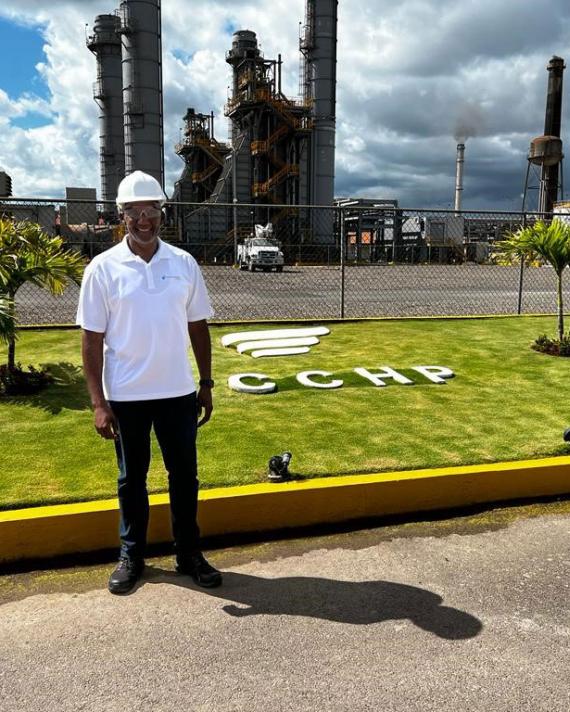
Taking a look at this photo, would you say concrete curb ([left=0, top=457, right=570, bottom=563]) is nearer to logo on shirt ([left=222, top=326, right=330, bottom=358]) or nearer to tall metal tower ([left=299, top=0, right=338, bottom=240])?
logo on shirt ([left=222, top=326, right=330, bottom=358])

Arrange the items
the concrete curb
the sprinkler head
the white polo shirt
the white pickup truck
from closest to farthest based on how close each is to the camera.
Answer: the white polo shirt → the concrete curb → the sprinkler head → the white pickup truck

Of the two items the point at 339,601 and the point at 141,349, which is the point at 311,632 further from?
the point at 141,349

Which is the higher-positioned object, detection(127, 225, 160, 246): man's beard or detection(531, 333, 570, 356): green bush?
detection(127, 225, 160, 246): man's beard

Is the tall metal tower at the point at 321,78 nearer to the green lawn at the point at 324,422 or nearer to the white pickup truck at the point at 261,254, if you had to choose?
the white pickup truck at the point at 261,254

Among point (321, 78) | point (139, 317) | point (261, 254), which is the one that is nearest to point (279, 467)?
point (139, 317)

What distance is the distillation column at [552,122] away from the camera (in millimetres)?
55125

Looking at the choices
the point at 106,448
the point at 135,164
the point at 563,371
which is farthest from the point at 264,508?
the point at 135,164

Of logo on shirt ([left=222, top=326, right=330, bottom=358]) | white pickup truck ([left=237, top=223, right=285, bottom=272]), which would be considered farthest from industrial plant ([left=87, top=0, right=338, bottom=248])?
logo on shirt ([left=222, top=326, right=330, bottom=358])

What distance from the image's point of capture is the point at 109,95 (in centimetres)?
5709

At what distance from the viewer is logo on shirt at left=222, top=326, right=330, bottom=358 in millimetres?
8742

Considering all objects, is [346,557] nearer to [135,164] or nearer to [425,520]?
[425,520]

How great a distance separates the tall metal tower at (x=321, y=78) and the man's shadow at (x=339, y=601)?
48.0 metres

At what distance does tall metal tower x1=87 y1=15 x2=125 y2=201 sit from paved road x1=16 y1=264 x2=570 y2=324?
36096 millimetres

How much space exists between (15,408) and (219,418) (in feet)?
6.54
